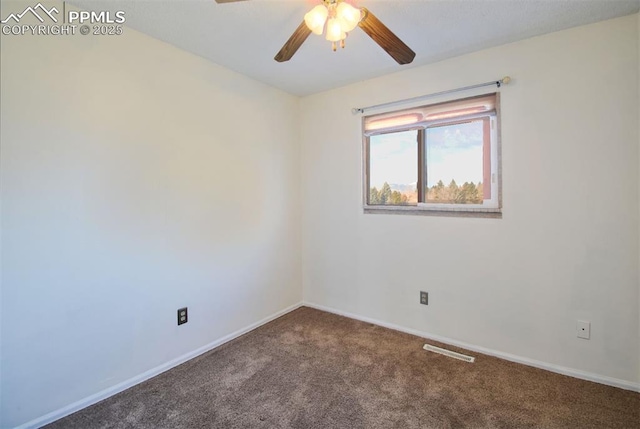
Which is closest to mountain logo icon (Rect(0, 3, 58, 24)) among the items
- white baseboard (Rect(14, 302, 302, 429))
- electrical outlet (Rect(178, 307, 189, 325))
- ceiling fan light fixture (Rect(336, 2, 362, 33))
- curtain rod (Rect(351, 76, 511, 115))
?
ceiling fan light fixture (Rect(336, 2, 362, 33))

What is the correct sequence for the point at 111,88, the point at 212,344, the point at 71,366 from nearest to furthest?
the point at 71,366 → the point at 111,88 → the point at 212,344

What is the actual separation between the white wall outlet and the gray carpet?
29 centimetres

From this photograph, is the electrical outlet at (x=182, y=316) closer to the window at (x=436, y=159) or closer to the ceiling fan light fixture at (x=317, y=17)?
the window at (x=436, y=159)

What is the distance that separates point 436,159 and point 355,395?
1.92 metres

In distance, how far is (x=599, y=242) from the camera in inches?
76.8

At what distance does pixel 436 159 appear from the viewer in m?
2.59

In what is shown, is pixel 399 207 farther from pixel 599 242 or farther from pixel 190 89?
pixel 190 89

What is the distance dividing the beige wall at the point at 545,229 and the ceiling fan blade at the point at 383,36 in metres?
0.92

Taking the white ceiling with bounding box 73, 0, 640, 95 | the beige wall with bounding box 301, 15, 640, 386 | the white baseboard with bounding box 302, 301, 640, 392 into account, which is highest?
the white ceiling with bounding box 73, 0, 640, 95

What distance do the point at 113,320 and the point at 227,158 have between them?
1.43 m

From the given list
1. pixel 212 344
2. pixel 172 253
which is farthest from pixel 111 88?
pixel 212 344

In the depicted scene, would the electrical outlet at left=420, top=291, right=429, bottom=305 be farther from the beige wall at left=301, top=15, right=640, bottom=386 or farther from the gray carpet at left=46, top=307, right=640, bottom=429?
the gray carpet at left=46, top=307, right=640, bottom=429

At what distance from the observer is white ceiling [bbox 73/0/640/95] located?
5.65 ft

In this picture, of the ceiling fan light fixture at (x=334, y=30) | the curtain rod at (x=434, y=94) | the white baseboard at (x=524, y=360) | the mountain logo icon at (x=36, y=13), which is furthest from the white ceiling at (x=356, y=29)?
the white baseboard at (x=524, y=360)
